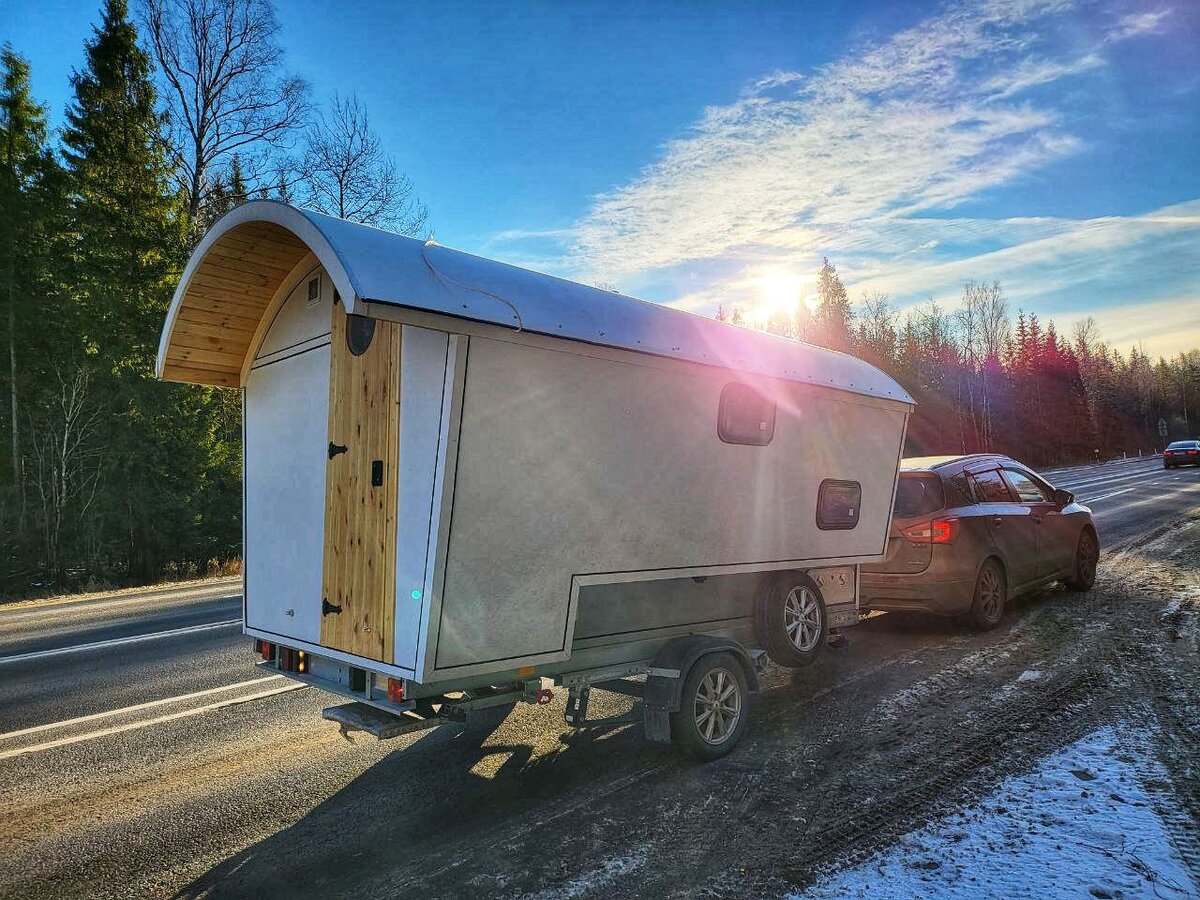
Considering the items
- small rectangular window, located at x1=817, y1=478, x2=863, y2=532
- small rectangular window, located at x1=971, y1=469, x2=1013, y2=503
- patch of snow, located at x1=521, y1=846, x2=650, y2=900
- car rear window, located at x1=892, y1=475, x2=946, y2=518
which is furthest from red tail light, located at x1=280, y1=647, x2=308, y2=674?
small rectangular window, located at x1=971, y1=469, x2=1013, y2=503

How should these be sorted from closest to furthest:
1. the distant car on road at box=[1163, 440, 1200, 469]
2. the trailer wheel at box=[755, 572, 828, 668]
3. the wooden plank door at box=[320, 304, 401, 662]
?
1. the wooden plank door at box=[320, 304, 401, 662]
2. the trailer wheel at box=[755, 572, 828, 668]
3. the distant car on road at box=[1163, 440, 1200, 469]

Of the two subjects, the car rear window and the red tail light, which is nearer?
the red tail light

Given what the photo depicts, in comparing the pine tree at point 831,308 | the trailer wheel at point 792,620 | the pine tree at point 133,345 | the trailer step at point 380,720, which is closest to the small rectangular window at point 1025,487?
the trailer wheel at point 792,620

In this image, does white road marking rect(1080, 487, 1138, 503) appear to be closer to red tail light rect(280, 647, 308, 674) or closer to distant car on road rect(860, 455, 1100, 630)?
distant car on road rect(860, 455, 1100, 630)

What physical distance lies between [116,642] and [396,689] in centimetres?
658

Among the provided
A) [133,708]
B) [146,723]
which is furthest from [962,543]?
[133,708]

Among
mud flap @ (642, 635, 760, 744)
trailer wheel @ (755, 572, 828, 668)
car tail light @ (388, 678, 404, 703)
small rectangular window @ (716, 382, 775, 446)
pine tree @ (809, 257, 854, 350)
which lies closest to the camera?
car tail light @ (388, 678, 404, 703)

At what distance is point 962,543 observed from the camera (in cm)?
712

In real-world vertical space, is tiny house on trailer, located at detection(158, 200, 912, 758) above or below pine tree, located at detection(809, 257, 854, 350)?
below

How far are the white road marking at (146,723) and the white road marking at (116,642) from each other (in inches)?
125

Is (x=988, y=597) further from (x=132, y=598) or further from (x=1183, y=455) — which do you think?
(x=1183, y=455)

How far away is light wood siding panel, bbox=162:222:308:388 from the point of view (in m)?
4.52

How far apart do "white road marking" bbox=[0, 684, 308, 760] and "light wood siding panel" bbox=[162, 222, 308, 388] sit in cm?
261

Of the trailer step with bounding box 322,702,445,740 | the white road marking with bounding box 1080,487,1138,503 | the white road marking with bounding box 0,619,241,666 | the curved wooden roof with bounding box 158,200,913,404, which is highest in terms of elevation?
the curved wooden roof with bounding box 158,200,913,404
